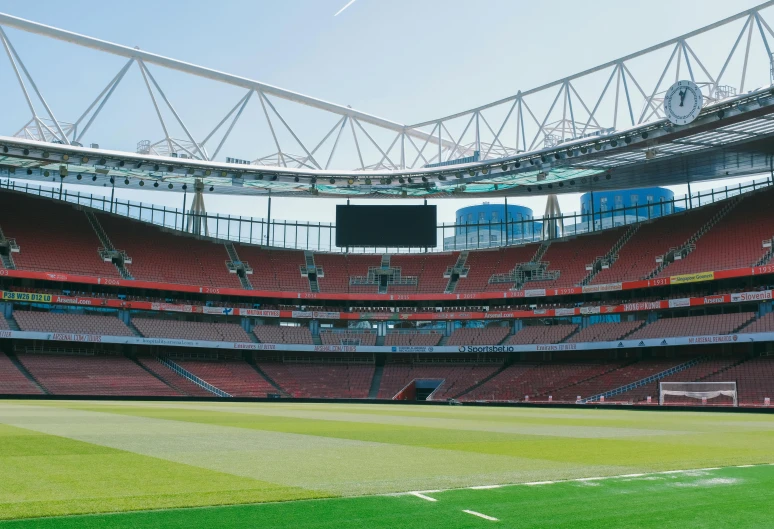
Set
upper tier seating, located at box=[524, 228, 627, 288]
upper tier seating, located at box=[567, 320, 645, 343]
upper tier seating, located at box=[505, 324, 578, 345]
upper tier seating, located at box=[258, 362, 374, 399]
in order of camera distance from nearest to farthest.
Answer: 1. upper tier seating, located at box=[567, 320, 645, 343]
2. upper tier seating, located at box=[258, 362, 374, 399]
3. upper tier seating, located at box=[505, 324, 578, 345]
4. upper tier seating, located at box=[524, 228, 627, 288]

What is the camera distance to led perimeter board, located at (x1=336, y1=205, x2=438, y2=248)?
76.0 metres

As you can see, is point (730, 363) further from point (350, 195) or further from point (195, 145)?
point (195, 145)

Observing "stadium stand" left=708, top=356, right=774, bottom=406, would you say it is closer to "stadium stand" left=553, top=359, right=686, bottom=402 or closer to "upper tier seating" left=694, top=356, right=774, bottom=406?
"upper tier seating" left=694, top=356, right=774, bottom=406

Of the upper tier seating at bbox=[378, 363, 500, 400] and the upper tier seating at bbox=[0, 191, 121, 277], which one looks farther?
the upper tier seating at bbox=[378, 363, 500, 400]

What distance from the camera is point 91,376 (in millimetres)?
55562

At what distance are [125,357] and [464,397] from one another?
2928cm

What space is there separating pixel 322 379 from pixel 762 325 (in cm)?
3592

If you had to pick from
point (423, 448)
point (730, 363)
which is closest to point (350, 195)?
point (730, 363)

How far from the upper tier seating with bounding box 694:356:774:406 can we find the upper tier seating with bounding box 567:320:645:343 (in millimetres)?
10275

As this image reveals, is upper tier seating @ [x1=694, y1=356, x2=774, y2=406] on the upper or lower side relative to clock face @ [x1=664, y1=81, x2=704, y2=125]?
lower

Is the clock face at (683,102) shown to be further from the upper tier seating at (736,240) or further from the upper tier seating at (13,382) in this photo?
the upper tier seating at (13,382)

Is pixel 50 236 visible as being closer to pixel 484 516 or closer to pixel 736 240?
pixel 736 240

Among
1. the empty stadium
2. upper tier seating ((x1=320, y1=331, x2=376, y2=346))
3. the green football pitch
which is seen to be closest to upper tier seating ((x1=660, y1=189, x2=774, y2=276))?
the empty stadium

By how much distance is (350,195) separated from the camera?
70688mm
